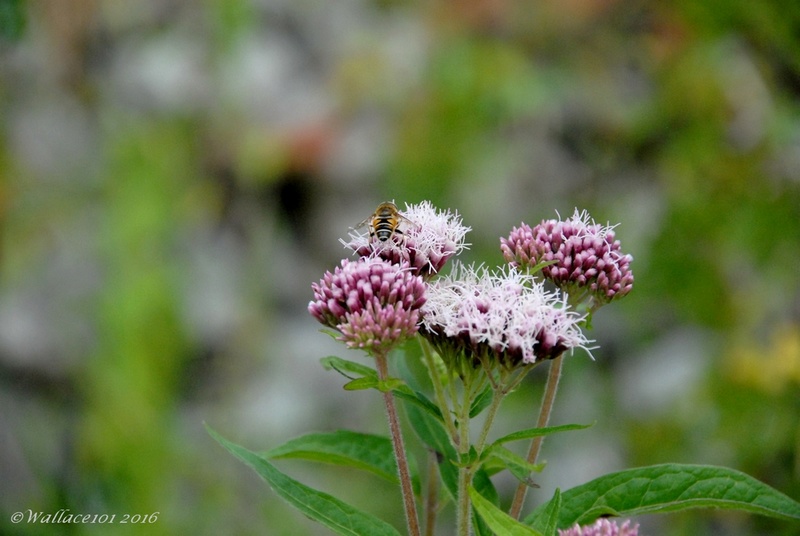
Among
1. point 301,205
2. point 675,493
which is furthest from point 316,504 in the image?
point 301,205

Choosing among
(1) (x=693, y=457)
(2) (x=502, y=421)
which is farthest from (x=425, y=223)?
(2) (x=502, y=421)

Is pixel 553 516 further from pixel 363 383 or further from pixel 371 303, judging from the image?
pixel 371 303

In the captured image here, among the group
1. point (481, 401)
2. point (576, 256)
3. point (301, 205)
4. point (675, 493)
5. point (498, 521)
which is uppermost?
point (301, 205)

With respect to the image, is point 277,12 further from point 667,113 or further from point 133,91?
point 667,113

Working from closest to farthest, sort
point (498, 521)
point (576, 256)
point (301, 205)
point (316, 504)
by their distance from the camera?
point (498, 521) < point (316, 504) < point (576, 256) < point (301, 205)

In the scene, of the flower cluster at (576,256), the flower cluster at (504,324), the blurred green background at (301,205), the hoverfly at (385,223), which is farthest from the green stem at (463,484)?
the blurred green background at (301,205)

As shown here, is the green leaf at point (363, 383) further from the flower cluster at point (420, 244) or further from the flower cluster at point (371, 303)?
the flower cluster at point (420, 244)
